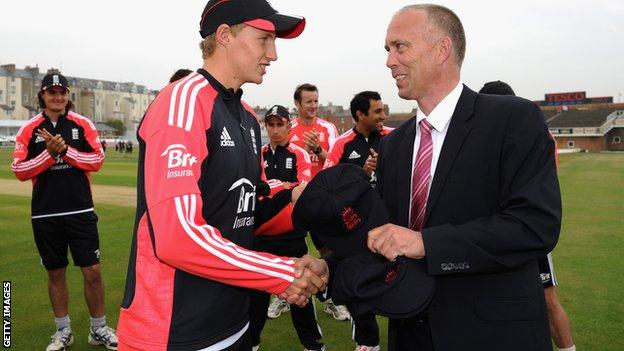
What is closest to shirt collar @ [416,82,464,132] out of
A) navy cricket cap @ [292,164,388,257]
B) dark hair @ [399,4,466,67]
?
dark hair @ [399,4,466,67]

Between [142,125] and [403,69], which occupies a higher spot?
[403,69]

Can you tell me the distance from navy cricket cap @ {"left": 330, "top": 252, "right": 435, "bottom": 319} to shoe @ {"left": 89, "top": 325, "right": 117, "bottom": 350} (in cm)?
418

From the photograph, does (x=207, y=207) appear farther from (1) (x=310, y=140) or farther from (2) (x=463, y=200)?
(1) (x=310, y=140)

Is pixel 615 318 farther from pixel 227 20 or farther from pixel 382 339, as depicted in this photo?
pixel 227 20

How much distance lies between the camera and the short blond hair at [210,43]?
275 cm

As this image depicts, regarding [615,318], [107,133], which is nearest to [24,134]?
[615,318]

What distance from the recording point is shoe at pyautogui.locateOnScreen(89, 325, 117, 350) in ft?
18.6

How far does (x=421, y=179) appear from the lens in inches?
104

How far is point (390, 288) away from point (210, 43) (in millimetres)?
1572

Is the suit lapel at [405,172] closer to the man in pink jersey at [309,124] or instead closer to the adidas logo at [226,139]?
the adidas logo at [226,139]

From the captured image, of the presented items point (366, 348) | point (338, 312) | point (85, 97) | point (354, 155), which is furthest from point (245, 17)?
point (85, 97)

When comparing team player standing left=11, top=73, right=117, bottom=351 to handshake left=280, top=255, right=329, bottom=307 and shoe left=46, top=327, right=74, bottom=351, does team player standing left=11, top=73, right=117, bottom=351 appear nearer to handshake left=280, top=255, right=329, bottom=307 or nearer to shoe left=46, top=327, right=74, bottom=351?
shoe left=46, top=327, right=74, bottom=351

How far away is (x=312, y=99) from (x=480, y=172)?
6.26 meters

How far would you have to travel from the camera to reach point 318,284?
100 inches
